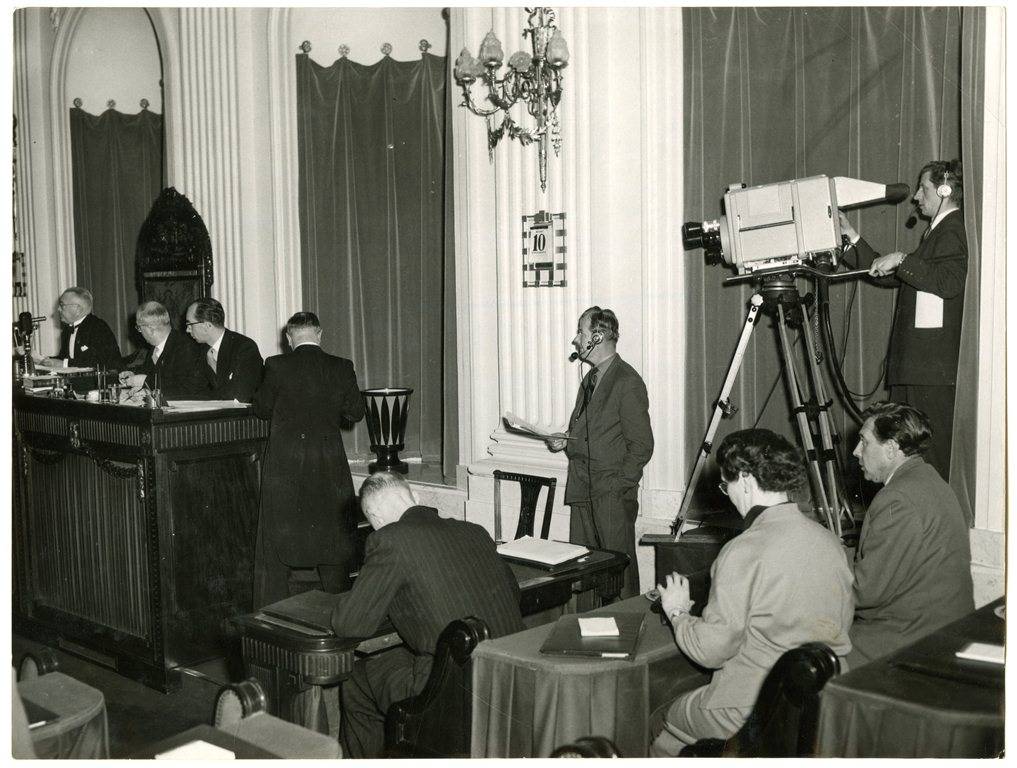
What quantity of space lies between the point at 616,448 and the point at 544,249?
1298 mm

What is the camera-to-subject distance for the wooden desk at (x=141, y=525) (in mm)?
4109

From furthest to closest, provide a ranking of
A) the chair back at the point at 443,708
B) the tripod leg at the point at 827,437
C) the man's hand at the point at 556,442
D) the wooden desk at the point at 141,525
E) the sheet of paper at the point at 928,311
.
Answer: the man's hand at the point at 556,442
the wooden desk at the point at 141,525
the tripod leg at the point at 827,437
the sheet of paper at the point at 928,311
the chair back at the point at 443,708

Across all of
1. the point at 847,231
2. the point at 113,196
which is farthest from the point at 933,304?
the point at 113,196

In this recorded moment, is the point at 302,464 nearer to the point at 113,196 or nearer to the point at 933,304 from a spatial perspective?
the point at 933,304

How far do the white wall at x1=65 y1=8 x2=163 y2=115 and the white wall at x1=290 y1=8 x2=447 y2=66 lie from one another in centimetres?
168

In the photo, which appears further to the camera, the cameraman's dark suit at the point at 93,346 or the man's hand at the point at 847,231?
the cameraman's dark suit at the point at 93,346

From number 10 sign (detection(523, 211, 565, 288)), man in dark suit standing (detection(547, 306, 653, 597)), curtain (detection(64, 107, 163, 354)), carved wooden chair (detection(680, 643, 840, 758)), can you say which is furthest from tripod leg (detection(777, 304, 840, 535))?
curtain (detection(64, 107, 163, 354))

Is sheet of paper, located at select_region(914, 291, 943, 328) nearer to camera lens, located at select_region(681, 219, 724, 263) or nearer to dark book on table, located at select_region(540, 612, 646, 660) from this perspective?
camera lens, located at select_region(681, 219, 724, 263)

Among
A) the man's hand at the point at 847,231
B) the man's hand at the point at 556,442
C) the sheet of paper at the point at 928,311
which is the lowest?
the man's hand at the point at 556,442

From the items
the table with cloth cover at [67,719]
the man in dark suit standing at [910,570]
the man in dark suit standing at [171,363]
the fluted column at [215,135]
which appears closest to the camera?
the table with cloth cover at [67,719]

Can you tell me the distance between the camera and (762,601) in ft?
7.73

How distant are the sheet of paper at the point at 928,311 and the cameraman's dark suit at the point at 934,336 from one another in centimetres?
2

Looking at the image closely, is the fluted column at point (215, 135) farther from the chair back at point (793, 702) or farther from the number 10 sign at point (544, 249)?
the chair back at point (793, 702)

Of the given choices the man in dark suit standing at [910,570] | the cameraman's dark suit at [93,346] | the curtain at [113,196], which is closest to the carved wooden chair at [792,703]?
the man in dark suit standing at [910,570]
